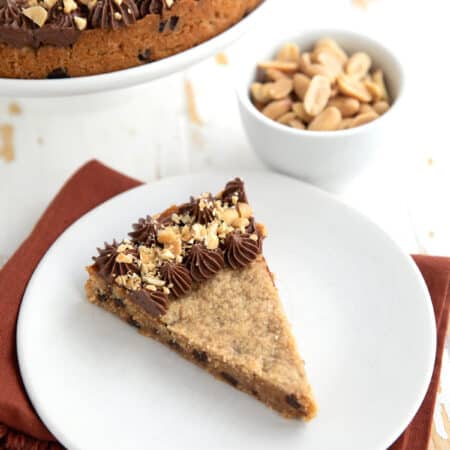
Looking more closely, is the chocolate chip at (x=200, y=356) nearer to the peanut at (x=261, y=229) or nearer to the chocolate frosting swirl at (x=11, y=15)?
the peanut at (x=261, y=229)

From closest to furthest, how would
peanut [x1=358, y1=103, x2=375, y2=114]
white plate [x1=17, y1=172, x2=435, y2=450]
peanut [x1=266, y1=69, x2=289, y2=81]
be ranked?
white plate [x1=17, y1=172, x2=435, y2=450] → peanut [x1=358, y1=103, x2=375, y2=114] → peanut [x1=266, y1=69, x2=289, y2=81]

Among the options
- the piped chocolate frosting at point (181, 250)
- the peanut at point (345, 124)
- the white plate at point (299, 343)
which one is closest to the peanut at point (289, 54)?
the peanut at point (345, 124)

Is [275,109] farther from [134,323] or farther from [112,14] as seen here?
[134,323]

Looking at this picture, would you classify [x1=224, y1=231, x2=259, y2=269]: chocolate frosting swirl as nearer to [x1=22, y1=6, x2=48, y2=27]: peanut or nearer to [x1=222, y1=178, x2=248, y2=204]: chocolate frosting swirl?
[x1=222, y1=178, x2=248, y2=204]: chocolate frosting swirl

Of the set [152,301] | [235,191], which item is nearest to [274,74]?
[235,191]

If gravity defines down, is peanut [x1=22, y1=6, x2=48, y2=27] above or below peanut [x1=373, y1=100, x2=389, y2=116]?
above

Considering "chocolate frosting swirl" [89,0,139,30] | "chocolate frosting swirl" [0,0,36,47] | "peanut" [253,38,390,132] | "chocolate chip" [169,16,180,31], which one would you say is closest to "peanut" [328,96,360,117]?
"peanut" [253,38,390,132]
